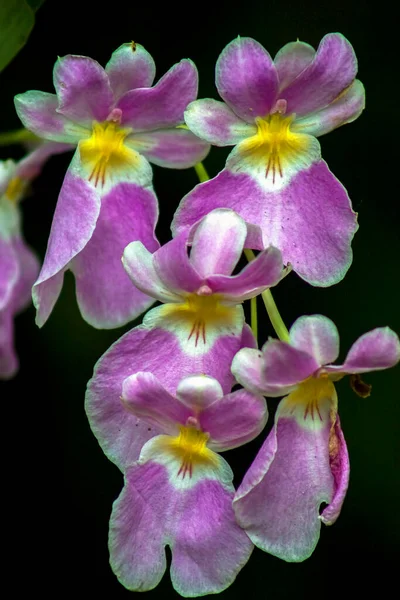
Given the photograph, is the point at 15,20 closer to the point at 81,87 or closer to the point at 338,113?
the point at 81,87

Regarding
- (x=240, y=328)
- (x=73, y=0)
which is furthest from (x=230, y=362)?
(x=73, y=0)

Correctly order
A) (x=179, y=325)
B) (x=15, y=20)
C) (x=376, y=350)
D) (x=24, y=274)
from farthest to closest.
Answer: (x=24, y=274)
(x=15, y=20)
(x=179, y=325)
(x=376, y=350)

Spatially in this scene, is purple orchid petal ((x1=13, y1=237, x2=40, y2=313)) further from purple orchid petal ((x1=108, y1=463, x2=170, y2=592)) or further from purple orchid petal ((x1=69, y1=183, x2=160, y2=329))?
purple orchid petal ((x1=108, y1=463, x2=170, y2=592))

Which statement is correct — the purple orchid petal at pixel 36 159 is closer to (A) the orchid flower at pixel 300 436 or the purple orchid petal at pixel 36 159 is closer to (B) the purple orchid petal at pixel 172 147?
(B) the purple orchid petal at pixel 172 147

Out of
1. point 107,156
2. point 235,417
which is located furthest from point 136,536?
point 107,156

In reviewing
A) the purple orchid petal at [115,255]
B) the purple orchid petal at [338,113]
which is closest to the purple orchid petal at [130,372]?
the purple orchid petal at [115,255]
